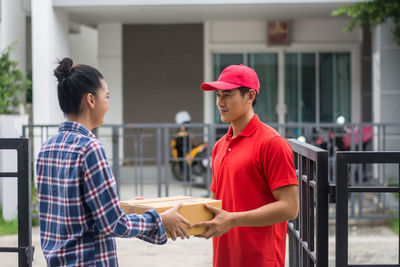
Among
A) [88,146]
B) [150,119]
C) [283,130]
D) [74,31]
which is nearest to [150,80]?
[150,119]

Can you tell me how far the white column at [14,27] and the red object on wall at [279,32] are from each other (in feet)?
16.2

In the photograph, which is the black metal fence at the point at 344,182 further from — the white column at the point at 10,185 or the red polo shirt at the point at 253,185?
the white column at the point at 10,185

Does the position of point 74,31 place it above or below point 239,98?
above

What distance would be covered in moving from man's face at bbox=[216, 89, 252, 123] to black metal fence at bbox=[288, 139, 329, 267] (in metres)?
0.40

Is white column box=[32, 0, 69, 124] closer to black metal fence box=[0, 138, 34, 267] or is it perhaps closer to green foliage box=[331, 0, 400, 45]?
green foliage box=[331, 0, 400, 45]

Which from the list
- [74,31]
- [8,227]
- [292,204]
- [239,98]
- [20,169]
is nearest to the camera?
[292,204]

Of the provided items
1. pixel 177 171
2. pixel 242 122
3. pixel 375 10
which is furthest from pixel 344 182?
pixel 177 171

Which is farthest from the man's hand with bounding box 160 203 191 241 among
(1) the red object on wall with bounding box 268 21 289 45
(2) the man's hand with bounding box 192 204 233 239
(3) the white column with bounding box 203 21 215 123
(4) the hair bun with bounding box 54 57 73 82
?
(1) the red object on wall with bounding box 268 21 289 45

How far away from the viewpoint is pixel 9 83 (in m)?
9.37

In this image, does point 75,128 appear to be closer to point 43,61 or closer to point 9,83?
point 9,83

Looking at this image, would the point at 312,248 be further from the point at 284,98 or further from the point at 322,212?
the point at 284,98

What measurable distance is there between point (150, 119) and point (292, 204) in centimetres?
1058

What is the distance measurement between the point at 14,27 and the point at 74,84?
858 centimetres

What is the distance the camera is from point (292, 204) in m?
2.79
